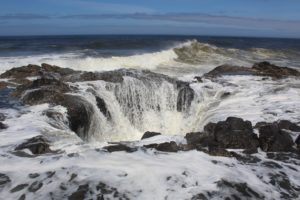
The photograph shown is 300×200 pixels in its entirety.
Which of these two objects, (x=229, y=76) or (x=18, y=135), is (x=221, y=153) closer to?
(x=18, y=135)

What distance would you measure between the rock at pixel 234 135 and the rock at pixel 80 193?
129 inches

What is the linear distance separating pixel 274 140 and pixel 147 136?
8.20 ft

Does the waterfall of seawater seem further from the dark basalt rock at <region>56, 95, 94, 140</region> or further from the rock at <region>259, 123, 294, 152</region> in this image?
the rock at <region>259, 123, 294, 152</region>

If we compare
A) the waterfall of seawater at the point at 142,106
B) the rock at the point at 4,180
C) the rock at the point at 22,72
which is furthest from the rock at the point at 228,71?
the rock at the point at 4,180

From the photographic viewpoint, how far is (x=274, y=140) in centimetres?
884

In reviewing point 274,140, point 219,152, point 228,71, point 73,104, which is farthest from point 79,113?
point 228,71

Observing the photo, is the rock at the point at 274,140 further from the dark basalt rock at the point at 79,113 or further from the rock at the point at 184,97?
the rock at the point at 184,97

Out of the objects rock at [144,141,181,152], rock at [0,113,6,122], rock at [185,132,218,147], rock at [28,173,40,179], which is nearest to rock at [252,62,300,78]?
rock at [185,132,218,147]

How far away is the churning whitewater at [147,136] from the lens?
6.50m

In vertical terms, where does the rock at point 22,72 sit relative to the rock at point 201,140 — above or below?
above

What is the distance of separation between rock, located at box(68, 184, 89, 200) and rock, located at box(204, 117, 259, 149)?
10.8ft

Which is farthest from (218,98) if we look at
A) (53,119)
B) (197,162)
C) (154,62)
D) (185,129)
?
(154,62)

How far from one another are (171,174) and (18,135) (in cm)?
355

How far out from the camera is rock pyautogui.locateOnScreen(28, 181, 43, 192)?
20.7 feet
